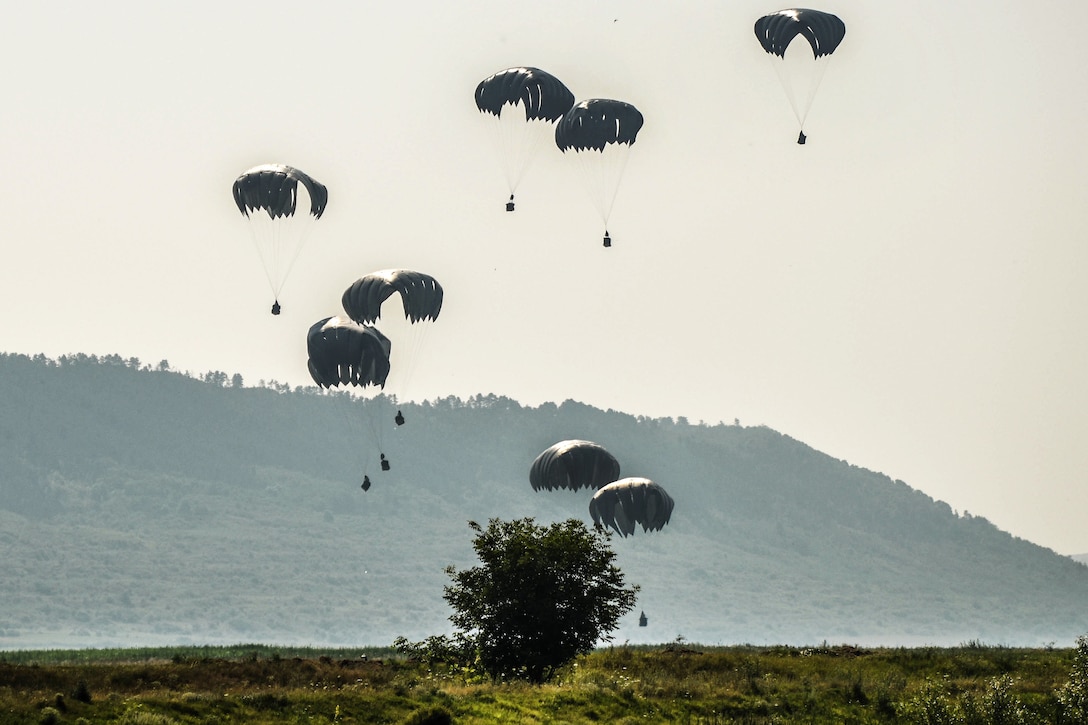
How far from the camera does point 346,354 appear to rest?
234ft

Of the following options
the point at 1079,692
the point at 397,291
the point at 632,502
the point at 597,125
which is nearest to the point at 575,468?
the point at 632,502

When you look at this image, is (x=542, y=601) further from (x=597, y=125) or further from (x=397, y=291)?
(x=597, y=125)

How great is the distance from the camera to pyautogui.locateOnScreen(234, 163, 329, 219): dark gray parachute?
73875mm

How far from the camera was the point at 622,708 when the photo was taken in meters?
46.2

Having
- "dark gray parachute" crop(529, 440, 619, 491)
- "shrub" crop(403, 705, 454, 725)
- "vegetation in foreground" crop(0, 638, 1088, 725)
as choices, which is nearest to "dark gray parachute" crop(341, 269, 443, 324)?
"dark gray parachute" crop(529, 440, 619, 491)

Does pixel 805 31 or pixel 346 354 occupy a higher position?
pixel 805 31

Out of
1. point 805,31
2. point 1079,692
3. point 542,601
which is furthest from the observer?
point 805,31

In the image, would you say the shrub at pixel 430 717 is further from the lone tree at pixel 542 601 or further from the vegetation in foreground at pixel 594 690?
the lone tree at pixel 542 601

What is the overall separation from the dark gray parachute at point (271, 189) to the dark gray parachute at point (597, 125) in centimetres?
1260

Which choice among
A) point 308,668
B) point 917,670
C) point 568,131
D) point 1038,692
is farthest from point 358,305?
point 1038,692

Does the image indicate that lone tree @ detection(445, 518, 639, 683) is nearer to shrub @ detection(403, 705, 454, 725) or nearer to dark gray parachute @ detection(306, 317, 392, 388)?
shrub @ detection(403, 705, 454, 725)

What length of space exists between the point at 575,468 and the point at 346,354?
13.1 meters

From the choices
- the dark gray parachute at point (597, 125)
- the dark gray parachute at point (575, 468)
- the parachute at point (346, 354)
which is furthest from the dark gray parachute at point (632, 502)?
the dark gray parachute at point (597, 125)

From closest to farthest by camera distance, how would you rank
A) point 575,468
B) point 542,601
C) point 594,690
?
point 594,690, point 542,601, point 575,468
